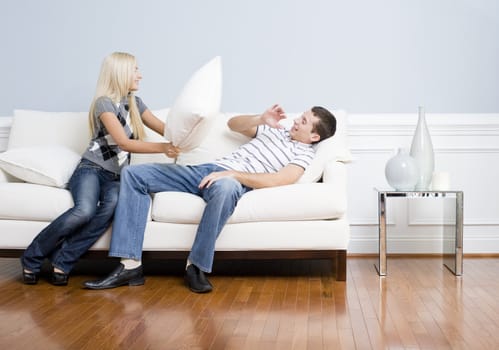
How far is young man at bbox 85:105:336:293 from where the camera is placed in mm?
2742

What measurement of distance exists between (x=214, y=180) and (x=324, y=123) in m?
0.69

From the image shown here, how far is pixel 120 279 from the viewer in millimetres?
2777

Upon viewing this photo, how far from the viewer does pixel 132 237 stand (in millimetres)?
2809

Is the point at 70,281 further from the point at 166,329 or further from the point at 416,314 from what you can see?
the point at 416,314

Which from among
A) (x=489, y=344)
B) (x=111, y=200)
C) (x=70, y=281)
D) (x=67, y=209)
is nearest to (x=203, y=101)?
(x=111, y=200)

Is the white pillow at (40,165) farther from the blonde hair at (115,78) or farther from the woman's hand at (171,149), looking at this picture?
the woman's hand at (171,149)

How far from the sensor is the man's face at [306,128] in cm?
318

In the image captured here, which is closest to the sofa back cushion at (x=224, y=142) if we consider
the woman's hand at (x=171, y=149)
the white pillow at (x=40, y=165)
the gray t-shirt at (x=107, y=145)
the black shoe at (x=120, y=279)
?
the gray t-shirt at (x=107, y=145)

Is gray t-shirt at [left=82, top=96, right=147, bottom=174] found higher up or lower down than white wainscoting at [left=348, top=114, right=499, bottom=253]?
higher up

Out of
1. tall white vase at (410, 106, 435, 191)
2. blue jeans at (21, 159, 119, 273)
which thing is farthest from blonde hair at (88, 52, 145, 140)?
tall white vase at (410, 106, 435, 191)

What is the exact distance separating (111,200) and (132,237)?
21 centimetres

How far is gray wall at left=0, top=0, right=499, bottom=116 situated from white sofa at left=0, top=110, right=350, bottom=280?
780mm

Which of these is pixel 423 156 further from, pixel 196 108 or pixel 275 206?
pixel 196 108

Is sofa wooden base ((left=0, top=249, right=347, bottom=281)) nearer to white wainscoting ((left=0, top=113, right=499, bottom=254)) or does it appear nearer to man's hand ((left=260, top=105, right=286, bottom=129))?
man's hand ((left=260, top=105, right=286, bottom=129))
